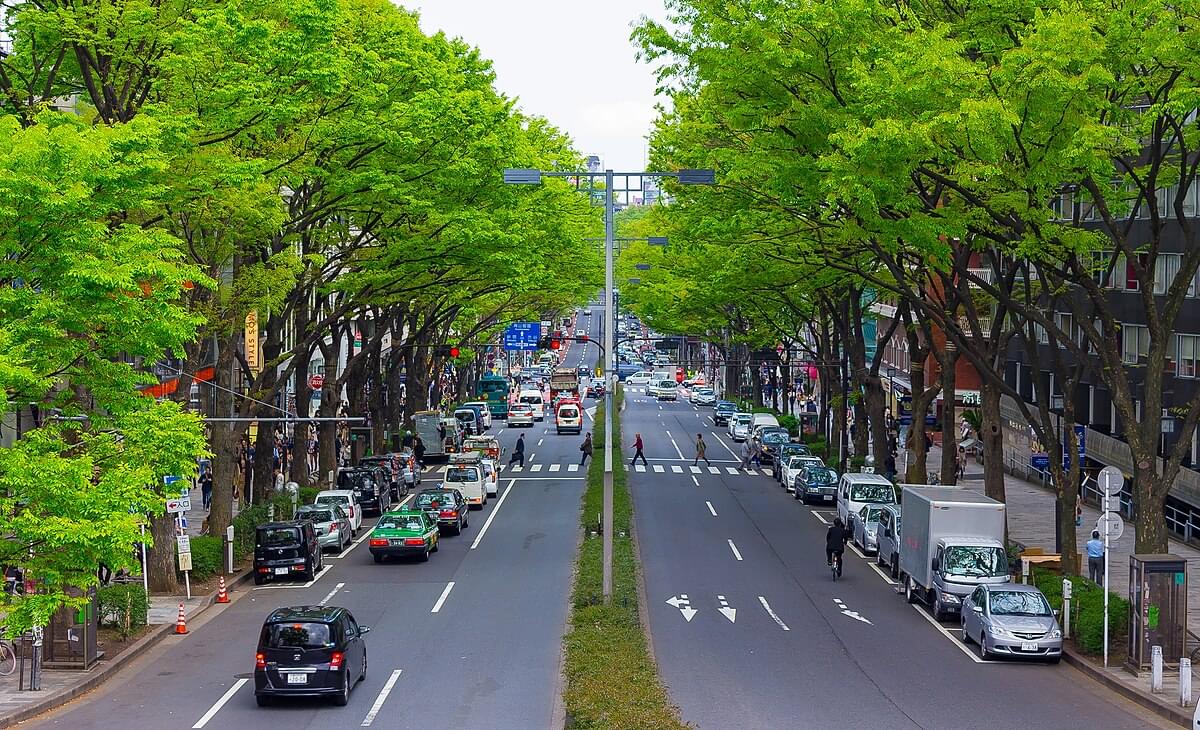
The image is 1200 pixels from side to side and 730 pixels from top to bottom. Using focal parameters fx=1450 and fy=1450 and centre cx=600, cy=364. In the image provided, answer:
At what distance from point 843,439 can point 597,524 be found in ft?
78.8

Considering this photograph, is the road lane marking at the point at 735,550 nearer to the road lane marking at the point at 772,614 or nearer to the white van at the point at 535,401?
the road lane marking at the point at 772,614

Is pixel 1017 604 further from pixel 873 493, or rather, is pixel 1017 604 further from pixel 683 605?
pixel 873 493

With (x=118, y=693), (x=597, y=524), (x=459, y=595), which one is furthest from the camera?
(x=597, y=524)

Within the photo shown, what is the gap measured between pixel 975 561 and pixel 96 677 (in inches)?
700

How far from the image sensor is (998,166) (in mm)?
24859

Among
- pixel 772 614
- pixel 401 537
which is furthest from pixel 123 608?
pixel 772 614

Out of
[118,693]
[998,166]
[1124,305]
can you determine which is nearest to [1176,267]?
[1124,305]

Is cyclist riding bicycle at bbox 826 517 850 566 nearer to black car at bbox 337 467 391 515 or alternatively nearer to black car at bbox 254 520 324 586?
black car at bbox 254 520 324 586

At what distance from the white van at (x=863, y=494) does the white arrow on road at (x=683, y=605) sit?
12.0m

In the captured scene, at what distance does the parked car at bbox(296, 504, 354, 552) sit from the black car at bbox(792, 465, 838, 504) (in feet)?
61.3

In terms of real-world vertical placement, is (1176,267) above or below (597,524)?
above

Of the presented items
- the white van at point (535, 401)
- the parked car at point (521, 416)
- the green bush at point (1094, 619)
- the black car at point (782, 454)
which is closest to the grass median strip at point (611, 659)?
the green bush at point (1094, 619)

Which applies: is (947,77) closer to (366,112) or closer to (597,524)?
(366,112)

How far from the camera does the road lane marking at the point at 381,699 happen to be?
21656mm
